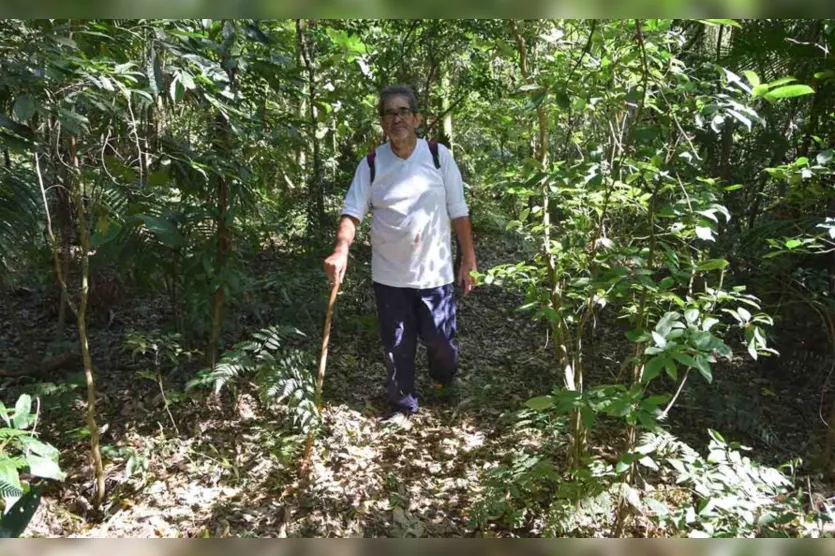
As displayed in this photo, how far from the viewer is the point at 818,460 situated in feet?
10.3

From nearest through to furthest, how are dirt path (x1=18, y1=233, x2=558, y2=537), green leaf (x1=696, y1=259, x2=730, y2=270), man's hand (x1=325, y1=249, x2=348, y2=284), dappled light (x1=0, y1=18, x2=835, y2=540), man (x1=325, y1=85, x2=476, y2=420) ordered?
green leaf (x1=696, y1=259, x2=730, y2=270), dappled light (x1=0, y1=18, x2=835, y2=540), dirt path (x1=18, y1=233, x2=558, y2=537), man's hand (x1=325, y1=249, x2=348, y2=284), man (x1=325, y1=85, x2=476, y2=420)

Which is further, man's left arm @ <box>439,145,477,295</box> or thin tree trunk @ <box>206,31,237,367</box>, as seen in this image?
man's left arm @ <box>439,145,477,295</box>

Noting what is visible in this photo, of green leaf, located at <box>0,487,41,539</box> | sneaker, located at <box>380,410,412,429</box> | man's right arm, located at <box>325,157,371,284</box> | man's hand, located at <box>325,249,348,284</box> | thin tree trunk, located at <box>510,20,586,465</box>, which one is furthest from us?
sneaker, located at <box>380,410,412,429</box>

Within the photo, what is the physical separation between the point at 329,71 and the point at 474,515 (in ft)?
13.6

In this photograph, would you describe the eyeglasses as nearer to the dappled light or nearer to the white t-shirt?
the dappled light

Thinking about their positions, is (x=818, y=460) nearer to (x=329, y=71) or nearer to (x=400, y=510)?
(x=400, y=510)

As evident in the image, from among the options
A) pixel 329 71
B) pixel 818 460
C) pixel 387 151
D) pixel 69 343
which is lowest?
pixel 818 460

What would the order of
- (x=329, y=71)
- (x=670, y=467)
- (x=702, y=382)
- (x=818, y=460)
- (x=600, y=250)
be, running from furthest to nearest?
(x=329, y=71)
(x=702, y=382)
(x=818, y=460)
(x=670, y=467)
(x=600, y=250)

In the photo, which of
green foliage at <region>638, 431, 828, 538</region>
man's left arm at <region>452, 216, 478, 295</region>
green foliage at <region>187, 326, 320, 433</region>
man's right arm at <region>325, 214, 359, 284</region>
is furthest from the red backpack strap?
green foliage at <region>638, 431, 828, 538</region>

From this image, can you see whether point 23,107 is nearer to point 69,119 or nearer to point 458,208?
point 69,119

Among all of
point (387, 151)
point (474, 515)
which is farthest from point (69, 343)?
point (474, 515)

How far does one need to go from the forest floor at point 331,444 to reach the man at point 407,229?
0.47 m

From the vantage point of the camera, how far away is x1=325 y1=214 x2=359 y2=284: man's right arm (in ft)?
9.37

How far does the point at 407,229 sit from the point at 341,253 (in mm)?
482
